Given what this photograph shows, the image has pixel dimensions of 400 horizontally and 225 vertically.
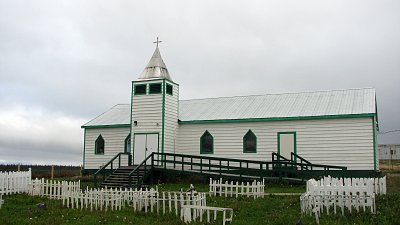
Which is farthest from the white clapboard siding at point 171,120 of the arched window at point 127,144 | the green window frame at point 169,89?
the arched window at point 127,144

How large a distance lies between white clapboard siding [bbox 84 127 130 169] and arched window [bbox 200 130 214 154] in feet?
17.3

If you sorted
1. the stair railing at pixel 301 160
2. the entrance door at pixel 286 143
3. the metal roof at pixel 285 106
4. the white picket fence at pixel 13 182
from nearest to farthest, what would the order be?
1. the white picket fence at pixel 13 182
2. the stair railing at pixel 301 160
3. the metal roof at pixel 285 106
4. the entrance door at pixel 286 143

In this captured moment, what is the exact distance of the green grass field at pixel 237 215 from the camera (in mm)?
12547

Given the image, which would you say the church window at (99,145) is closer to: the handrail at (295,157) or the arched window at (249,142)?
the arched window at (249,142)

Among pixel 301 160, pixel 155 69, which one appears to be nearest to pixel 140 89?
pixel 155 69

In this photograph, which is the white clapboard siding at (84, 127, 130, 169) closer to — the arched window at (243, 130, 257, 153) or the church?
the church

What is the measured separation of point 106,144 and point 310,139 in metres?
14.0

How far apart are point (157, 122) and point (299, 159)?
8.73m

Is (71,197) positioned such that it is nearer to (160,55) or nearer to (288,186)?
(288,186)

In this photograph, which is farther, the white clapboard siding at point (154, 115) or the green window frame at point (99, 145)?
the green window frame at point (99, 145)

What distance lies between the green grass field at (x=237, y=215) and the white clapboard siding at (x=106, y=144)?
13514 millimetres

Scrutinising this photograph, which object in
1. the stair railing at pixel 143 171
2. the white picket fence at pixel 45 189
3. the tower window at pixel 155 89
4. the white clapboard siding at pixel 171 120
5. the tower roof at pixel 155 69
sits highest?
the tower roof at pixel 155 69

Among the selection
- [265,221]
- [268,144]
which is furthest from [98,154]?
[265,221]

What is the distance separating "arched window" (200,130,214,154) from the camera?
1132 inches
